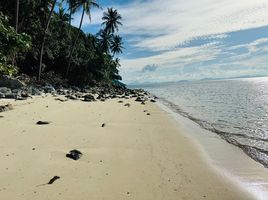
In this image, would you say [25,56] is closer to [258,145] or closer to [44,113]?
[44,113]

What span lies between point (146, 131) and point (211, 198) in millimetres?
6038

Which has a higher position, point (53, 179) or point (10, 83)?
point (10, 83)

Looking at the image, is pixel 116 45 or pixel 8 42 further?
pixel 116 45

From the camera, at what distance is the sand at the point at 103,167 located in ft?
17.2

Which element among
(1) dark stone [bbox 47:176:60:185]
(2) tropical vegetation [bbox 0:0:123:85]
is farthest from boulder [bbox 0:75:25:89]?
(1) dark stone [bbox 47:176:60:185]

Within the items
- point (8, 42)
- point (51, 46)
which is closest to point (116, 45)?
point (51, 46)

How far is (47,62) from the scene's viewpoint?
4025 centimetres

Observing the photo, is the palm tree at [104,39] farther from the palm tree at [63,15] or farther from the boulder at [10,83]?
the boulder at [10,83]

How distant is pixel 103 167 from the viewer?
649 centimetres

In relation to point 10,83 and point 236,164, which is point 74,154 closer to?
point 236,164

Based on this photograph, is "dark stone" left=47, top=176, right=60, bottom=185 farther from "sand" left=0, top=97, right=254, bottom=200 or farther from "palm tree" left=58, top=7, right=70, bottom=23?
"palm tree" left=58, top=7, right=70, bottom=23

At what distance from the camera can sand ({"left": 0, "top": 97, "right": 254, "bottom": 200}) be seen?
5246 millimetres

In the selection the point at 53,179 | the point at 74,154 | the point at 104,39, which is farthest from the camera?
the point at 104,39

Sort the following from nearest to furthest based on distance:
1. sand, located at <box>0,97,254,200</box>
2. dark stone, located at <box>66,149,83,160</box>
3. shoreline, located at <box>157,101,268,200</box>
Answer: sand, located at <box>0,97,254,200</box>
shoreline, located at <box>157,101,268,200</box>
dark stone, located at <box>66,149,83,160</box>
